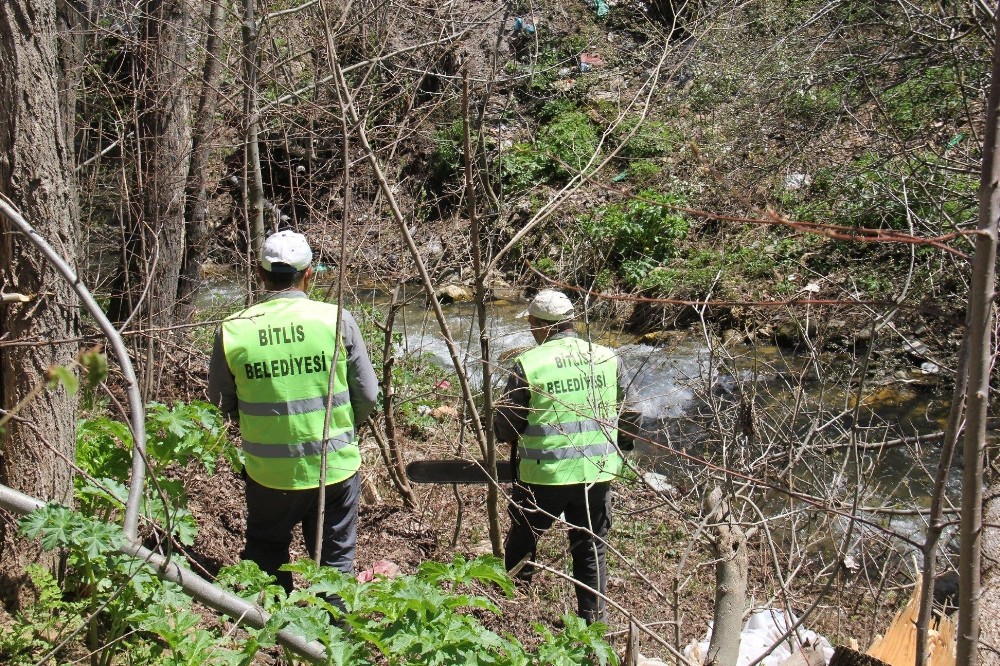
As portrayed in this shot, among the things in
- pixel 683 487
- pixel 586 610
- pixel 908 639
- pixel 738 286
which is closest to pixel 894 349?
pixel 738 286

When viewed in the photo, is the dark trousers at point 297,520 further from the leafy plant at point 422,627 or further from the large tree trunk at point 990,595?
the large tree trunk at point 990,595

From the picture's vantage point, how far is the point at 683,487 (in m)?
6.69

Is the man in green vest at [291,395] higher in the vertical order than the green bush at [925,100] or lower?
lower

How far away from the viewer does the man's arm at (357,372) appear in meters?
3.71

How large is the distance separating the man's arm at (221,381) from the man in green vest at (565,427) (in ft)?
3.90

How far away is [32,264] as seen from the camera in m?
3.35

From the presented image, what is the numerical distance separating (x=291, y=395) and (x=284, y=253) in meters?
0.57

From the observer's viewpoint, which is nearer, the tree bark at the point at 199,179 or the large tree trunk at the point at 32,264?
the large tree trunk at the point at 32,264

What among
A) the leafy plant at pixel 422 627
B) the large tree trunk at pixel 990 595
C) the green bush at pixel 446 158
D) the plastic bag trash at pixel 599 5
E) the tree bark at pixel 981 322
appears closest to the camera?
the tree bark at pixel 981 322

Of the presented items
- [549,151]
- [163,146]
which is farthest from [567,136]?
[163,146]

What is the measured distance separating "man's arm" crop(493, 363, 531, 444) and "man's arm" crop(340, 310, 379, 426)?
659mm

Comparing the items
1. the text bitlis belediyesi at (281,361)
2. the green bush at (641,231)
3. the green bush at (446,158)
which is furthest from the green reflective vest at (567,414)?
the green bush at (641,231)

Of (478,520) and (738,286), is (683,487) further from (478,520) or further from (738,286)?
(738,286)

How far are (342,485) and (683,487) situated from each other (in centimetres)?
355
